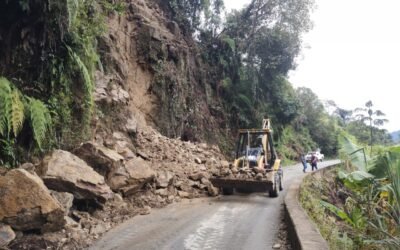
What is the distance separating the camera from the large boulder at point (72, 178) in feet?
23.0

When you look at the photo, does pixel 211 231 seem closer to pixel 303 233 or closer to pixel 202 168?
pixel 303 233

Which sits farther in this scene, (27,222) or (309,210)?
(309,210)

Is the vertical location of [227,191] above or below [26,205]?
below

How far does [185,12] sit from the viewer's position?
79.2 feet

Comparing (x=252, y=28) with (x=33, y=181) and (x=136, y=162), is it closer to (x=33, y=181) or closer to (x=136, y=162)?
(x=136, y=162)

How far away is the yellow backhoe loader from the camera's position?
37.1 feet

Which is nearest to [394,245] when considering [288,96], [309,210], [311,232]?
[311,232]

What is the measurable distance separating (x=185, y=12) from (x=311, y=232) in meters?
20.4

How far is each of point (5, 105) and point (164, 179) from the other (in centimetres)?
502

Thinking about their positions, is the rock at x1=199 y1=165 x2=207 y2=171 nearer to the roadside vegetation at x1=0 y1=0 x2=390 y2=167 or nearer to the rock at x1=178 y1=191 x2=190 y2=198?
the rock at x1=178 y1=191 x2=190 y2=198

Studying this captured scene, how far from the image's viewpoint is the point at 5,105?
665 cm

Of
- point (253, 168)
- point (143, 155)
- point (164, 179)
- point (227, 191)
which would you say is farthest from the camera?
point (143, 155)

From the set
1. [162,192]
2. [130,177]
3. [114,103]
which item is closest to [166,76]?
[114,103]

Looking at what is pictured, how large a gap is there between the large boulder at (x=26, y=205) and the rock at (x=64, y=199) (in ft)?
1.69
